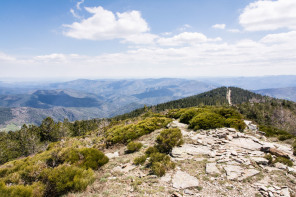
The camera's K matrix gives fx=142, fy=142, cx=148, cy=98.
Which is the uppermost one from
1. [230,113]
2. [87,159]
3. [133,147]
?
[230,113]

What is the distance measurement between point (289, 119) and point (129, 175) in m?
107

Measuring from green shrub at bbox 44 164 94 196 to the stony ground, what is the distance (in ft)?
1.29

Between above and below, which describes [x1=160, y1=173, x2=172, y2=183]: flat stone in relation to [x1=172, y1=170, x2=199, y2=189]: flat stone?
below

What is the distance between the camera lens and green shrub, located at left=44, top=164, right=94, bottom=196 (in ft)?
21.5

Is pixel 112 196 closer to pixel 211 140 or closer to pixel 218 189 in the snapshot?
pixel 218 189

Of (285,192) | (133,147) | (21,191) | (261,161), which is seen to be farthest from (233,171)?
(21,191)

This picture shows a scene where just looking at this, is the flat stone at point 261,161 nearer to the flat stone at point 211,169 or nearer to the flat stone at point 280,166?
the flat stone at point 280,166

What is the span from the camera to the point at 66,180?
6.77 metres

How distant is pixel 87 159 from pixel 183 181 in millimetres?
6221

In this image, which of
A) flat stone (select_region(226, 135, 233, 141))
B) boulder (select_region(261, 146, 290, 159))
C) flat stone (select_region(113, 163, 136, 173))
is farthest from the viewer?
flat stone (select_region(226, 135, 233, 141))

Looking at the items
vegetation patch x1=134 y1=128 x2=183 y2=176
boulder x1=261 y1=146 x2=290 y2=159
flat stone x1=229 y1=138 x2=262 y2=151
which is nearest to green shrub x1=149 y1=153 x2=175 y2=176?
vegetation patch x1=134 y1=128 x2=183 y2=176

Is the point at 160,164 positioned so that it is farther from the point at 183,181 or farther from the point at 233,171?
the point at 233,171

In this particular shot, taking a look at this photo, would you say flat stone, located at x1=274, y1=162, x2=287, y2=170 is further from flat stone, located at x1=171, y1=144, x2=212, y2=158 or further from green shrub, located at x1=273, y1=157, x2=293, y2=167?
flat stone, located at x1=171, y1=144, x2=212, y2=158

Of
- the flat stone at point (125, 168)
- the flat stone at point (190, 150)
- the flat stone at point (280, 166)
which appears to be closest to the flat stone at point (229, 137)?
the flat stone at point (190, 150)
